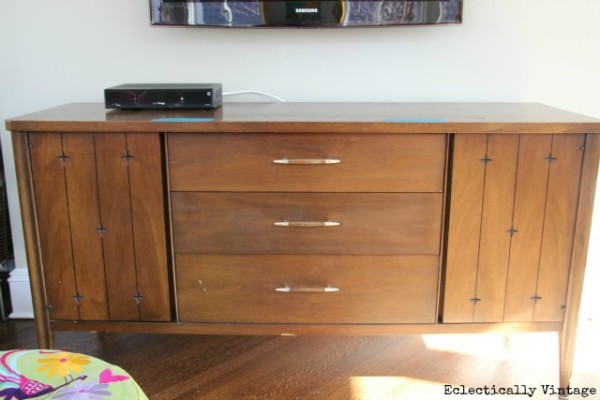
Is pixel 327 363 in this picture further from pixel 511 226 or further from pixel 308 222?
pixel 511 226

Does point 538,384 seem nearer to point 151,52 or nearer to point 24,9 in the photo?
point 151,52

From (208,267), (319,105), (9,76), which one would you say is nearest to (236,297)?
(208,267)

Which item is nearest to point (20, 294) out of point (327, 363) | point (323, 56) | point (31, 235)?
point (31, 235)

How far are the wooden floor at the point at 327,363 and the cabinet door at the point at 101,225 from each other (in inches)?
9.8

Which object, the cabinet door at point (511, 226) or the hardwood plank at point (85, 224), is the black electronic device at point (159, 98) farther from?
the cabinet door at point (511, 226)

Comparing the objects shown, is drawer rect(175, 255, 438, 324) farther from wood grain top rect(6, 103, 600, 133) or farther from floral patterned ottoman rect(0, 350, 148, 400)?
floral patterned ottoman rect(0, 350, 148, 400)

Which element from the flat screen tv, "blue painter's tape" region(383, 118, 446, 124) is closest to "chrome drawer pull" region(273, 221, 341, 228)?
"blue painter's tape" region(383, 118, 446, 124)

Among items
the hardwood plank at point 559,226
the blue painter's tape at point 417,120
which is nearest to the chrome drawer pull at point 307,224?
the blue painter's tape at point 417,120

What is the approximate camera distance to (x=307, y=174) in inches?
54.6

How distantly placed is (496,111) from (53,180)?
4.06 feet

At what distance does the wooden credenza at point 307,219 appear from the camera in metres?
1.37

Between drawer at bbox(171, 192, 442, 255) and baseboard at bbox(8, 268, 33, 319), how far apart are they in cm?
86

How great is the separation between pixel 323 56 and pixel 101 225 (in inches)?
35.2

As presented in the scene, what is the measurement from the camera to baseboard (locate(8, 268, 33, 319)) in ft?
6.38
